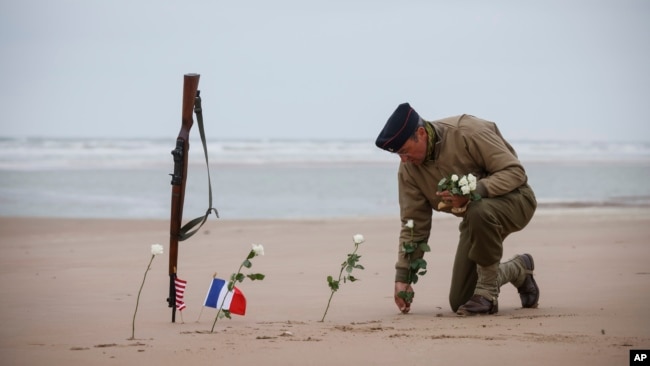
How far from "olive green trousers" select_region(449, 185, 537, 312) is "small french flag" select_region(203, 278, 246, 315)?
4.43 ft

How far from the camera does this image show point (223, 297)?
499cm

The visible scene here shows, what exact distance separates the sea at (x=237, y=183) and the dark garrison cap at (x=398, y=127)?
260 centimetres

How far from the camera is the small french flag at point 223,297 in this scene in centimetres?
498

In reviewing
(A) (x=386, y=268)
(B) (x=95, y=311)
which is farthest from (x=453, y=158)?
(A) (x=386, y=268)

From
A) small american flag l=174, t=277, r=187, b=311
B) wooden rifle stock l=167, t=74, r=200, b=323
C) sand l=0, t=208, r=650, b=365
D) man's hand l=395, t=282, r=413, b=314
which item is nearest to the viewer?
sand l=0, t=208, r=650, b=365

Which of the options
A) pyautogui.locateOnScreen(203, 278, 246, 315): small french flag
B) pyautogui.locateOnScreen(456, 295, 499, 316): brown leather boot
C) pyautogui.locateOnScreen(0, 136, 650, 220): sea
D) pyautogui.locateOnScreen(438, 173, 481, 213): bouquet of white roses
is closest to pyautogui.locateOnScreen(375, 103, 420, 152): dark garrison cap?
pyautogui.locateOnScreen(438, 173, 481, 213): bouquet of white roses

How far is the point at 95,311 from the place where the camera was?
5.66 meters

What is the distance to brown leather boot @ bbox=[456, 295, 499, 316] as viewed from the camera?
538 centimetres

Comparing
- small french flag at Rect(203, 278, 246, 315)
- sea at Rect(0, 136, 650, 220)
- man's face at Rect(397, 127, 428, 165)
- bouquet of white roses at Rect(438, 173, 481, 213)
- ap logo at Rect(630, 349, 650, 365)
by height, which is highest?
man's face at Rect(397, 127, 428, 165)

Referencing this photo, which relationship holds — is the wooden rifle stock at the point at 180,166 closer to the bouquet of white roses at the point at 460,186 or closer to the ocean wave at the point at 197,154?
the bouquet of white roses at the point at 460,186

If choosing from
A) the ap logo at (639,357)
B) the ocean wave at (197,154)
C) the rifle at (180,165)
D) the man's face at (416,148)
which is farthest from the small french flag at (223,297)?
the ocean wave at (197,154)

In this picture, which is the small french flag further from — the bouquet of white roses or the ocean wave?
the ocean wave

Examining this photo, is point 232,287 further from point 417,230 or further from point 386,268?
point 386,268

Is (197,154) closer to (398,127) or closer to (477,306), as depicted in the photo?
(477,306)
